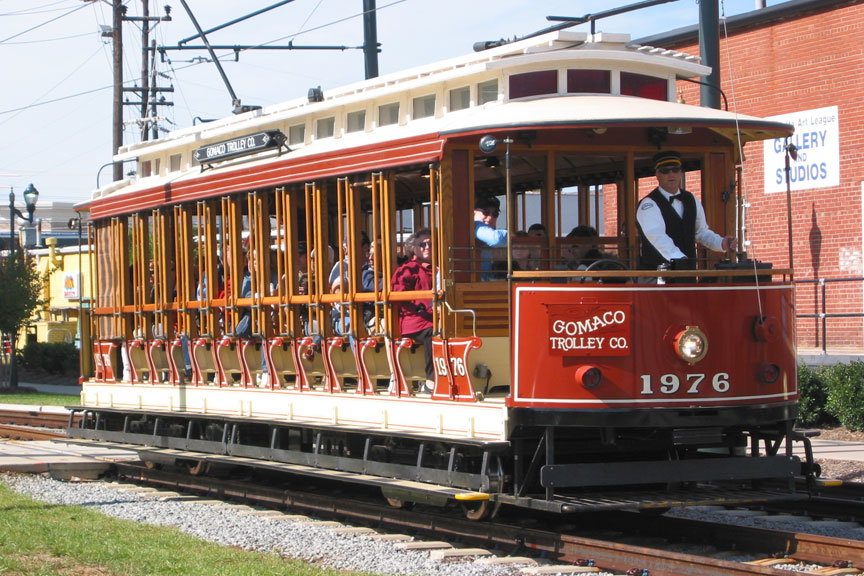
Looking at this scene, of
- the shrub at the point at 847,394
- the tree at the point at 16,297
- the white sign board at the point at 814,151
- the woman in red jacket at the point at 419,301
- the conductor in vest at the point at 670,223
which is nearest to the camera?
the conductor in vest at the point at 670,223

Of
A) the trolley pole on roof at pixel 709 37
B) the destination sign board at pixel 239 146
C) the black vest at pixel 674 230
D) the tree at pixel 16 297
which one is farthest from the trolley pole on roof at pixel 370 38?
the tree at pixel 16 297

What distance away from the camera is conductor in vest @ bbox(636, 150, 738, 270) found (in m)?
8.62

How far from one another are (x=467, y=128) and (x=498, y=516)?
301 centimetres

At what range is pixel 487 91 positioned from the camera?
30.9 feet

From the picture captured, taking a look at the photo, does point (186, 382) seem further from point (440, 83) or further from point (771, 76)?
point (771, 76)

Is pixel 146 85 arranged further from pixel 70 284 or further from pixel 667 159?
pixel 667 159

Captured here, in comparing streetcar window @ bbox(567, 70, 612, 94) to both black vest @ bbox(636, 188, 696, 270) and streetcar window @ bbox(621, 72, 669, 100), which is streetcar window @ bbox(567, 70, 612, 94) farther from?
black vest @ bbox(636, 188, 696, 270)

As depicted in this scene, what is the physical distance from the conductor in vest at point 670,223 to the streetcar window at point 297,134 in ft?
12.6

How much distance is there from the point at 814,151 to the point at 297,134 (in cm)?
1124

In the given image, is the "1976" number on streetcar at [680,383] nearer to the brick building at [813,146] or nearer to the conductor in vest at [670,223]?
the conductor in vest at [670,223]

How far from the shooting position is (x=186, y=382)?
42.8ft

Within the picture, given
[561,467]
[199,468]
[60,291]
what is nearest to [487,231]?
[561,467]

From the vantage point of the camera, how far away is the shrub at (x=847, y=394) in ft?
50.2

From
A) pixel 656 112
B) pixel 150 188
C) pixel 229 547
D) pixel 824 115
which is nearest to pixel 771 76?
pixel 824 115
